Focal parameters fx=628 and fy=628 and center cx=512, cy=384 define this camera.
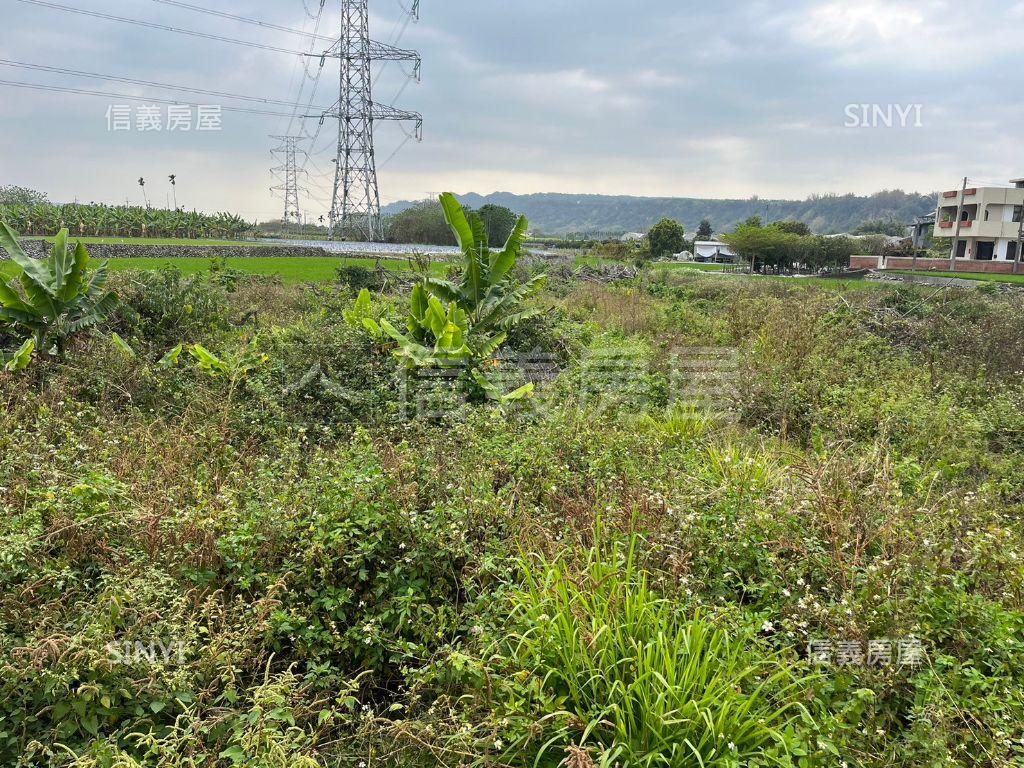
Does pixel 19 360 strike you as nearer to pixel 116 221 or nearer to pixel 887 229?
pixel 116 221

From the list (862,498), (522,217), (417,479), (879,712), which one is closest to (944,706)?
(879,712)

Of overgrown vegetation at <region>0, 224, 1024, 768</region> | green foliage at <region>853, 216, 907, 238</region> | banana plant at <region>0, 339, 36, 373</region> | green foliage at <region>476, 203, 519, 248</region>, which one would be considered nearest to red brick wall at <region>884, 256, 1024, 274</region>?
green foliage at <region>476, 203, 519, 248</region>

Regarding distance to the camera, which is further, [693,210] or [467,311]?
[693,210]

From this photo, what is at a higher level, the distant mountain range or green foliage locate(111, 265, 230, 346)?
the distant mountain range

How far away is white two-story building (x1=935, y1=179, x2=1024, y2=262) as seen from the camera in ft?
150

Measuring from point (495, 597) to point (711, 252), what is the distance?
66.8m

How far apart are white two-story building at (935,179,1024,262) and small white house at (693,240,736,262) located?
1701 cm

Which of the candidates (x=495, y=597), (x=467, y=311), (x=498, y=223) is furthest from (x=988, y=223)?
(x=495, y=597)

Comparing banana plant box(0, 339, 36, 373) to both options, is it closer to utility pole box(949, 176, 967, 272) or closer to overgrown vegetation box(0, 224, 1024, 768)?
overgrown vegetation box(0, 224, 1024, 768)

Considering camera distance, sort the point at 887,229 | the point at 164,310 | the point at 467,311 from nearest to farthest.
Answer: the point at 467,311, the point at 164,310, the point at 887,229

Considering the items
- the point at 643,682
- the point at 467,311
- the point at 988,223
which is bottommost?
the point at 643,682

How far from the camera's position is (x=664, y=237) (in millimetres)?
49906

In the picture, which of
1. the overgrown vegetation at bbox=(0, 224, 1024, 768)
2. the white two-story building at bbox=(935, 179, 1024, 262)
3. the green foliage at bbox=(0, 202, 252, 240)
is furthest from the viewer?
the white two-story building at bbox=(935, 179, 1024, 262)

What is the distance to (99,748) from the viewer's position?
2375 mm
